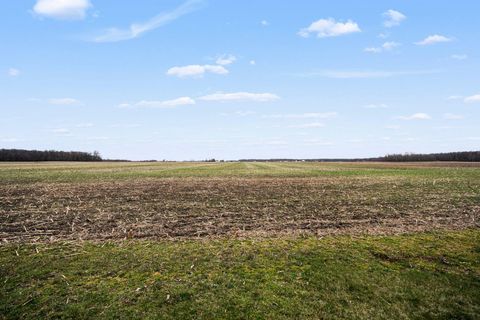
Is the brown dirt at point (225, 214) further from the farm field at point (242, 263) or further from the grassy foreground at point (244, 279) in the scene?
the grassy foreground at point (244, 279)

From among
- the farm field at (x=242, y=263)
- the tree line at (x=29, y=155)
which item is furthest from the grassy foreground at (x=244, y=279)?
the tree line at (x=29, y=155)

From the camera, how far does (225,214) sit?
16703 mm

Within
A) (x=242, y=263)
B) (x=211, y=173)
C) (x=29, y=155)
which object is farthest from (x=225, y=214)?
(x=29, y=155)

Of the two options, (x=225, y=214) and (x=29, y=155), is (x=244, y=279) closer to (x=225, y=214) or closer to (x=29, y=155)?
(x=225, y=214)

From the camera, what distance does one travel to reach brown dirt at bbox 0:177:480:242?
1316 centimetres

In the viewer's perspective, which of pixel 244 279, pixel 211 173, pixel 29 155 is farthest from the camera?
pixel 29 155

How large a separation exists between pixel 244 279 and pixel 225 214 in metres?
8.45

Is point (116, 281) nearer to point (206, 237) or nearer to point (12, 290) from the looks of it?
point (12, 290)

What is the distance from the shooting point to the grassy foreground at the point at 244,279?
6.90 m

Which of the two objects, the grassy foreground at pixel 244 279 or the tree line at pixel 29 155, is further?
the tree line at pixel 29 155

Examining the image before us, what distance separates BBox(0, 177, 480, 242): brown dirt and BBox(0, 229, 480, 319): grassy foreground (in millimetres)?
1737

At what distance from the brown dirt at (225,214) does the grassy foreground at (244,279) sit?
5.70ft

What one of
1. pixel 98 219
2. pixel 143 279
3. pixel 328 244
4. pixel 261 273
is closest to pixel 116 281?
pixel 143 279

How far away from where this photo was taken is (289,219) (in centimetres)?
1538
